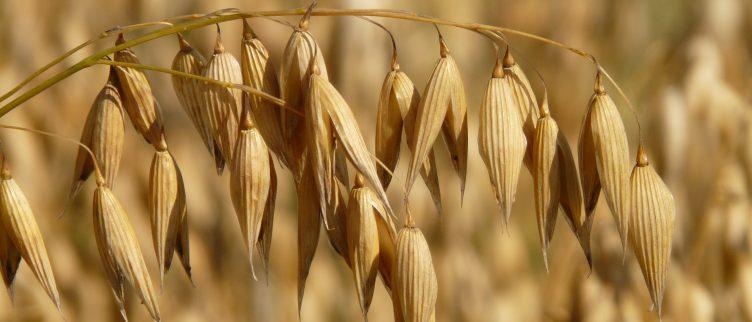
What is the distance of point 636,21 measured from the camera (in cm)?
140

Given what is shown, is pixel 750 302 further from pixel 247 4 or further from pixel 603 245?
pixel 247 4

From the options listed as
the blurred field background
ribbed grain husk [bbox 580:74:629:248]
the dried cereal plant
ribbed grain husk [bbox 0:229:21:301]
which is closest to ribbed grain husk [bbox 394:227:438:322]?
the dried cereal plant

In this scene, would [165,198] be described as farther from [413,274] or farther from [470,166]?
[470,166]

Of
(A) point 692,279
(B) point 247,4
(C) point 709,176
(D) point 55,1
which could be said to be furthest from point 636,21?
(D) point 55,1

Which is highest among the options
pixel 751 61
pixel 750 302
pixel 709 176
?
pixel 751 61

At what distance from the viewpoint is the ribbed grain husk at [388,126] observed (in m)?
0.58

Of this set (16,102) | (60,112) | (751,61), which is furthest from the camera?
(60,112)

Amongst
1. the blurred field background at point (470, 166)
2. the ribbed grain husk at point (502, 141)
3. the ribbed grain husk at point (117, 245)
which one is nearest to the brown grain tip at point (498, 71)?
the ribbed grain husk at point (502, 141)

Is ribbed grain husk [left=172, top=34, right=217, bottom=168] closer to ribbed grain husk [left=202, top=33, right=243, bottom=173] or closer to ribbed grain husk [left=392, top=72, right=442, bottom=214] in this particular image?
ribbed grain husk [left=202, top=33, right=243, bottom=173]

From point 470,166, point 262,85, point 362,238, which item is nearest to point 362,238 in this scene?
point 362,238

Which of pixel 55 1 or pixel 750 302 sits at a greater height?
pixel 55 1

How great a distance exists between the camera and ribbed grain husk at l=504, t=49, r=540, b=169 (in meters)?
0.59

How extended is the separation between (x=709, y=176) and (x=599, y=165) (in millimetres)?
762

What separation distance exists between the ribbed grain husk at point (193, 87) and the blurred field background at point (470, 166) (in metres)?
0.74
